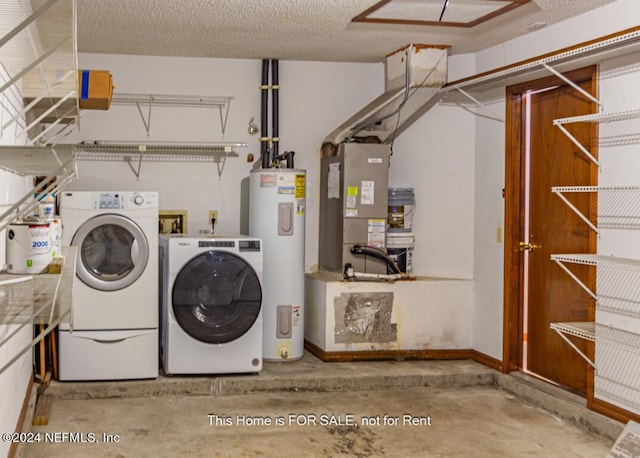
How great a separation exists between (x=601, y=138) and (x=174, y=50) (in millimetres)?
3212

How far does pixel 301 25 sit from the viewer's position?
4656mm

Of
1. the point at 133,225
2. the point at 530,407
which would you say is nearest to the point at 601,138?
the point at 530,407

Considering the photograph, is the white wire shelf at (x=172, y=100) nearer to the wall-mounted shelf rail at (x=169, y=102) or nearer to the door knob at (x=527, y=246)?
the wall-mounted shelf rail at (x=169, y=102)

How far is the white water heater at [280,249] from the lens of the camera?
5.33 meters

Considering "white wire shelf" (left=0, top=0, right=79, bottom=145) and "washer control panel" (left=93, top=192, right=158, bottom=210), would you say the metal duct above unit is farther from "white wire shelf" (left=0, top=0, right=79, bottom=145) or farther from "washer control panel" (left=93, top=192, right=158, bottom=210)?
"white wire shelf" (left=0, top=0, right=79, bottom=145)

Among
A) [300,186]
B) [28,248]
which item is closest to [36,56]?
[28,248]

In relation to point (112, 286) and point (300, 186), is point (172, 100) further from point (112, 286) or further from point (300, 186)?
point (112, 286)

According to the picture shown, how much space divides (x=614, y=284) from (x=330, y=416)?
1.86 m

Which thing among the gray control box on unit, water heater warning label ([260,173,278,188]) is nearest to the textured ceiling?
the gray control box on unit

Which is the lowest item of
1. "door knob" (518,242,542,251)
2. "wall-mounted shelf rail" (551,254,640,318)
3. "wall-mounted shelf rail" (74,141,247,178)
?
→ "wall-mounted shelf rail" (551,254,640,318)

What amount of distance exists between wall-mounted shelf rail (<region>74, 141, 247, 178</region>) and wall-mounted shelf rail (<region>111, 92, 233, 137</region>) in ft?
0.58

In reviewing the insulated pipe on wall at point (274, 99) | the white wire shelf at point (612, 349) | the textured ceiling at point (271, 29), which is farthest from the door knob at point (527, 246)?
the insulated pipe on wall at point (274, 99)

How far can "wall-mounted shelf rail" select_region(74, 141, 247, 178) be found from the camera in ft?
18.2

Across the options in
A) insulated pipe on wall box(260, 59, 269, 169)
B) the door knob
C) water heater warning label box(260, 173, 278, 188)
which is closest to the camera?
the door knob
